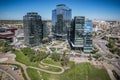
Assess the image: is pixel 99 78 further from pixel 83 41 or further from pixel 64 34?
pixel 64 34

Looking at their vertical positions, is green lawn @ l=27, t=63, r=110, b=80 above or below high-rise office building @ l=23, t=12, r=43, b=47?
below

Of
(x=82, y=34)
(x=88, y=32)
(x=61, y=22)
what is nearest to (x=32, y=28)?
(x=82, y=34)

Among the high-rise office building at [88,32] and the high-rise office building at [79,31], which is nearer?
the high-rise office building at [88,32]

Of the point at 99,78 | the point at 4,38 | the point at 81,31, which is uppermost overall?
the point at 81,31

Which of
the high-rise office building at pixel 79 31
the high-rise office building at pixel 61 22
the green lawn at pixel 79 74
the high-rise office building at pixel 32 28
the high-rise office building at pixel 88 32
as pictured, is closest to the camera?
the green lawn at pixel 79 74

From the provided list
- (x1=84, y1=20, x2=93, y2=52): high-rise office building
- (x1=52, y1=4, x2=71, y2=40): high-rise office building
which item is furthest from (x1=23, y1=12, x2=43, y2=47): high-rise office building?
(x1=84, y1=20, x2=93, y2=52): high-rise office building

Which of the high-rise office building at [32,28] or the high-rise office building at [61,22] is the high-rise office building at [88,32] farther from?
the high-rise office building at [61,22]

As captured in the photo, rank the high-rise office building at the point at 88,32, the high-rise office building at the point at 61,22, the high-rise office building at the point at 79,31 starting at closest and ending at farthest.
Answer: the high-rise office building at the point at 88,32
the high-rise office building at the point at 79,31
the high-rise office building at the point at 61,22

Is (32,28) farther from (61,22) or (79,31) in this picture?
(61,22)

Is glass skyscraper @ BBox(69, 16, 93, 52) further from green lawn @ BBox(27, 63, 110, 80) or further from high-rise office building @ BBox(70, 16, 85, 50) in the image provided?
green lawn @ BBox(27, 63, 110, 80)

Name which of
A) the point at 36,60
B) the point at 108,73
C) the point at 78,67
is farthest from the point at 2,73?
the point at 108,73

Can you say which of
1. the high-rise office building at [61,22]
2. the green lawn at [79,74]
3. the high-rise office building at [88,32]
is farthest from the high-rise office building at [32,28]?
the green lawn at [79,74]
